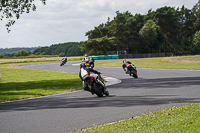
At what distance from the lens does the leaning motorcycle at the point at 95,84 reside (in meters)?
11.8

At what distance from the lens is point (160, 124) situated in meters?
6.39

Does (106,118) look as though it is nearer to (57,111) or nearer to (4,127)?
(57,111)

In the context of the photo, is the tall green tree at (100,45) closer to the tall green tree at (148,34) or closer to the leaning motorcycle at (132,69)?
the tall green tree at (148,34)

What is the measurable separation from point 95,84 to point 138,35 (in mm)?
93947

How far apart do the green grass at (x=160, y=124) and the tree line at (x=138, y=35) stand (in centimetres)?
8478

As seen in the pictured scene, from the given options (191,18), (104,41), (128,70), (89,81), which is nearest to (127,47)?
(104,41)

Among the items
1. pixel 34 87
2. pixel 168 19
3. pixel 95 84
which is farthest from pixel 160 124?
pixel 168 19

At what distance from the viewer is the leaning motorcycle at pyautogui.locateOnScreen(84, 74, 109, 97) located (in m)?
11.8

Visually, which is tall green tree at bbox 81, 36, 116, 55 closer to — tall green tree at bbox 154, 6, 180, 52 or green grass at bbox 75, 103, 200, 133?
tall green tree at bbox 154, 6, 180, 52

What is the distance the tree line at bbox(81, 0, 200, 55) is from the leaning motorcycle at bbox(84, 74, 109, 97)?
261ft

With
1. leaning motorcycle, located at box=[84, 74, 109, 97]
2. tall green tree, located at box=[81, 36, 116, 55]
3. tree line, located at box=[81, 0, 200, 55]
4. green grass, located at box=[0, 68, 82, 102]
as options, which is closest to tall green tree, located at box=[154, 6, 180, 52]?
tree line, located at box=[81, 0, 200, 55]

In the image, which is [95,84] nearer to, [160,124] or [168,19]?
[160,124]

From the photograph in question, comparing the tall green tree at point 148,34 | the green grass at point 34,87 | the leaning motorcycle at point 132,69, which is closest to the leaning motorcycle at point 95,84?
the green grass at point 34,87

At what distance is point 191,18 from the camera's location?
14075 centimetres
